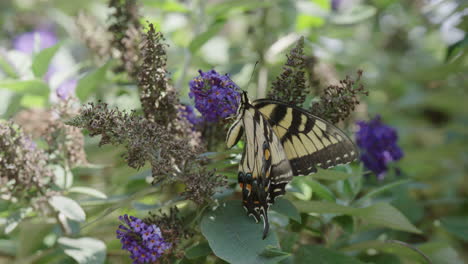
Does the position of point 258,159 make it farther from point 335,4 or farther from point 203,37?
point 335,4

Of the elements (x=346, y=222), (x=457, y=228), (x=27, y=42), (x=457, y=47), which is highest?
A: (x=27, y=42)

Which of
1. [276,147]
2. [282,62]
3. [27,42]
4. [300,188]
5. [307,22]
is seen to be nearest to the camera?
[276,147]

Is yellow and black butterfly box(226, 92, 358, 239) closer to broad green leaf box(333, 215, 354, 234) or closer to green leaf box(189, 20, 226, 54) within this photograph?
broad green leaf box(333, 215, 354, 234)

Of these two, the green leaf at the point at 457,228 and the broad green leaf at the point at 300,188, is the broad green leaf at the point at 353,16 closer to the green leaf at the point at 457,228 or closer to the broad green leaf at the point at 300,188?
the green leaf at the point at 457,228

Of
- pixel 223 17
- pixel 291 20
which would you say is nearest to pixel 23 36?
pixel 223 17

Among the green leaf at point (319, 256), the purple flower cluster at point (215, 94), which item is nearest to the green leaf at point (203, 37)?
the purple flower cluster at point (215, 94)

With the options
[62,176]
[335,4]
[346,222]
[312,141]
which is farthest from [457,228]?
[335,4]
